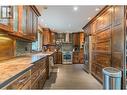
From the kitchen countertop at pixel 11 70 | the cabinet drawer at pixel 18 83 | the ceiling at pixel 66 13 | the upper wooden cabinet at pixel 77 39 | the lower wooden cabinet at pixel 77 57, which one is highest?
the ceiling at pixel 66 13

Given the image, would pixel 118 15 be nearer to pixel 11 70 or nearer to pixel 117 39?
pixel 117 39

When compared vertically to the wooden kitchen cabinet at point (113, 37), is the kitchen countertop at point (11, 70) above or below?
below

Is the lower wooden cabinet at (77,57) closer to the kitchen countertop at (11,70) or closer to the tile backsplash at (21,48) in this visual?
the tile backsplash at (21,48)

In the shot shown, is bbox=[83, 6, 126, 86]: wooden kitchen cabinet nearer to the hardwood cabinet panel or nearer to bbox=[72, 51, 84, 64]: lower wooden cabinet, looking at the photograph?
the hardwood cabinet panel

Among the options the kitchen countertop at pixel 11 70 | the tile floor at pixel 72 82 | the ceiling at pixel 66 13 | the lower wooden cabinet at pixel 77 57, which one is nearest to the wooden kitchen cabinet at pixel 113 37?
the ceiling at pixel 66 13

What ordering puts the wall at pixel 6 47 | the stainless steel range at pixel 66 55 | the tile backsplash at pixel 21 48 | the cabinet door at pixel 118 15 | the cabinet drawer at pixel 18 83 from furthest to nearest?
1. the stainless steel range at pixel 66 55
2. the tile backsplash at pixel 21 48
3. the cabinet door at pixel 118 15
4. the wall at pixel 6 47
5. the cabinet drawer at pixel 18 83

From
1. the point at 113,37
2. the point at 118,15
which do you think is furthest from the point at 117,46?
the point at 118,15

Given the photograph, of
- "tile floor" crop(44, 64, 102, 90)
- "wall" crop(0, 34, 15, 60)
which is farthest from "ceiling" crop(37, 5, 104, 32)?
"tile floor" crop(44, 64, 102, 90)

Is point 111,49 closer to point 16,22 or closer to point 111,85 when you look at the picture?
point 111,85

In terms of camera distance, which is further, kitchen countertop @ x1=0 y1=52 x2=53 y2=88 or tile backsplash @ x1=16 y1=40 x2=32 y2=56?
tile backsplash @ x1=16 y1=40 x2=32 y2=56

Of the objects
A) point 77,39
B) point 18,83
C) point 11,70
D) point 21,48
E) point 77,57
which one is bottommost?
point 77,57

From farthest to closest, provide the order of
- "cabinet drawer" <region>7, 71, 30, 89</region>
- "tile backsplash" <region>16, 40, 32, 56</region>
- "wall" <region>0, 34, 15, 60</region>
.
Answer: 1. "tile backsplash" <region>16, 40, 32, 56</region>
2. "wall" <region>0, 34, 15, 60</region>
3. "cabinet drawer" <region>7, 71, 30, 89</region>

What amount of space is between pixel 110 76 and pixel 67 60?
22.6 ft
